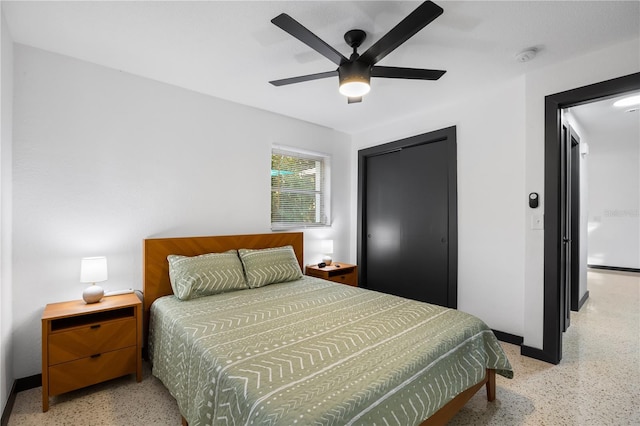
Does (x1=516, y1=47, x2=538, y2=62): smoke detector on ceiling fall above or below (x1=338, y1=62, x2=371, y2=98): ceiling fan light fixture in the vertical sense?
above

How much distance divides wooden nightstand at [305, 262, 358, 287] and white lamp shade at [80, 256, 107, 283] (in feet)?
7.12

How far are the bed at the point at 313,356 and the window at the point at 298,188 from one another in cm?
143

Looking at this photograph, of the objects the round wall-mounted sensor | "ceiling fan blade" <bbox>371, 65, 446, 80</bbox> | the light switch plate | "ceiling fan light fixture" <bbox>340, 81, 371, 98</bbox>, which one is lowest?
the light switch plate

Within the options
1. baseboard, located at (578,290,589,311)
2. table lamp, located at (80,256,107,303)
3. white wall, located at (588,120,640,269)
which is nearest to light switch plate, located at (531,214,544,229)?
baseboard, located at (578,290,589,311)

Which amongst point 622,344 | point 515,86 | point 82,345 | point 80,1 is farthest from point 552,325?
point 80,1

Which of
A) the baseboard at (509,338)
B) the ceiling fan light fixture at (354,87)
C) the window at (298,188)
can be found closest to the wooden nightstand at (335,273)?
the window at (298,188)

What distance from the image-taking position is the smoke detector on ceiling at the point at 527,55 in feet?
7.38

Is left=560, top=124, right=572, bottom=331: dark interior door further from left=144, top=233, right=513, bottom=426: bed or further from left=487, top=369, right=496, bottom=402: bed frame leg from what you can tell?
left=144, top=233, right=513, bottom=426: bed

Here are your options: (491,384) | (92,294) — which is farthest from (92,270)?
(491,384)

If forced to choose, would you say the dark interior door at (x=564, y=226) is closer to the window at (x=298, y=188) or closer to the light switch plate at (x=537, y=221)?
the light switch plate at (x=537, y=221)

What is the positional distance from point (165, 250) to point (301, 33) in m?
2.10

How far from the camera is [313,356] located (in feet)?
4.62

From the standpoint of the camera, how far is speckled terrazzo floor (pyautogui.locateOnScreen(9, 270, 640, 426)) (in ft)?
5.93

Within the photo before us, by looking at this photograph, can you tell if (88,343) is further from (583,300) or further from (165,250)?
(583,300)
